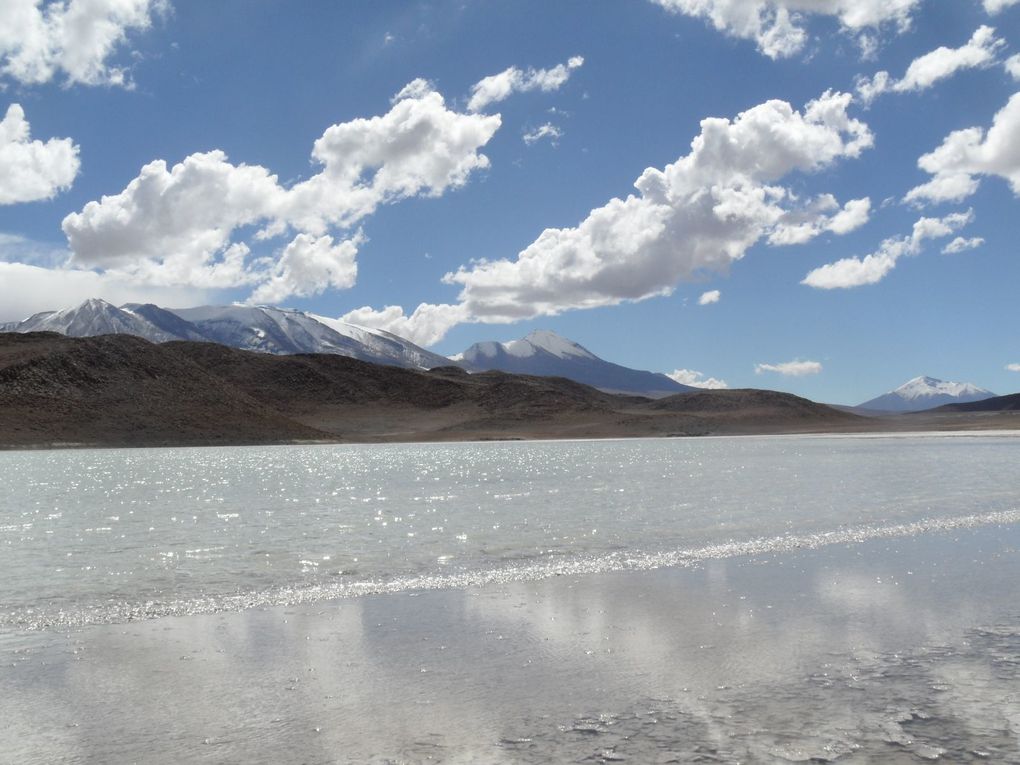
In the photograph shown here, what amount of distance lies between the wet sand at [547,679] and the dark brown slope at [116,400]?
364 ft

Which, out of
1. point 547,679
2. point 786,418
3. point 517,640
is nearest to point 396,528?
point 517,640

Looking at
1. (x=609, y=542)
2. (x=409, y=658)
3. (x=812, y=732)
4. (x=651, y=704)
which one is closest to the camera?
(x=812, y=732)

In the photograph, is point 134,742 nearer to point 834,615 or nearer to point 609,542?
point 834,615

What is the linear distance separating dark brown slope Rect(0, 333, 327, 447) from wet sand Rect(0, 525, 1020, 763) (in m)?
111

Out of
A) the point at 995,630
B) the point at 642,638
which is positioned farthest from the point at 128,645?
the point at 995,630

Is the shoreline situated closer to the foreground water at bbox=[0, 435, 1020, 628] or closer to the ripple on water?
the foreground water at bbox=[0, 435, 1020, 628]

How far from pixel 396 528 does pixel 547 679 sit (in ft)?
48.6

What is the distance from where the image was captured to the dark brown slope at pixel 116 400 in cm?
11431

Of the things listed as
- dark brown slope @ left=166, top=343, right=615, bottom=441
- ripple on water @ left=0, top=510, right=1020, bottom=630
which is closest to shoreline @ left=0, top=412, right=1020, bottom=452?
dark brown slope @ left=166, top=343, right=615, bottom=441

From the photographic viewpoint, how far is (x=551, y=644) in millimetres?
10664

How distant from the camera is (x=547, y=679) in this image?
9.17 m

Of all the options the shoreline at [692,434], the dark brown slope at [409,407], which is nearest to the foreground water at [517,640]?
the shoreline at [692,434]

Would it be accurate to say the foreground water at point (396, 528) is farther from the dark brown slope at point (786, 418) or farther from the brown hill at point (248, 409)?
the dark brown slope at point (786, 418)

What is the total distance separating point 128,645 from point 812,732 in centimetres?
830
